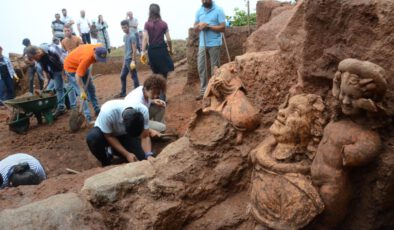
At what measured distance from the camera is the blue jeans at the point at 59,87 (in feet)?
27.3

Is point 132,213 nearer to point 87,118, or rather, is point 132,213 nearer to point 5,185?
point 5,185

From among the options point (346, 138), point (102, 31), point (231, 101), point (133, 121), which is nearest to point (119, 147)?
point (133, 121)

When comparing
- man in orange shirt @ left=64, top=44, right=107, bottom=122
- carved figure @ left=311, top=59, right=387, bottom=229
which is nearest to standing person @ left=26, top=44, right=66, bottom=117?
man in orange shirt @ left=64, top=44, right=107, bottom=122

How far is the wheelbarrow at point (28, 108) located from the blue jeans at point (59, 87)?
0.16 metres

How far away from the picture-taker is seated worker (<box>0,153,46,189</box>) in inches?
170

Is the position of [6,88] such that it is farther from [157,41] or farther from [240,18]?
[240,18]

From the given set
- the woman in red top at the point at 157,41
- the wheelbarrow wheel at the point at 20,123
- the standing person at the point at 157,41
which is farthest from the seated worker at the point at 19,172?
the wheelbarrow wheel at the point at 20,123

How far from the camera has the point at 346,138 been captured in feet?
7.82

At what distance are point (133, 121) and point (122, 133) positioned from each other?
521 mm

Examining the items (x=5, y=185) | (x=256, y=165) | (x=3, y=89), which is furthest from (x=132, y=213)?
(x=3, y=89)

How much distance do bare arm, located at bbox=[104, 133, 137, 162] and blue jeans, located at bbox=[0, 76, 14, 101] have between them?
6645 mm

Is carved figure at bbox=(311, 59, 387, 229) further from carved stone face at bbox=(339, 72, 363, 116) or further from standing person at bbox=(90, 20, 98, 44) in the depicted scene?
standing person at bbox=(90, 20, 98, 44)

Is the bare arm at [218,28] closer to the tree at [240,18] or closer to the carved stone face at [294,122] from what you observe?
the tree at [240,18]

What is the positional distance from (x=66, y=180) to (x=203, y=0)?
13.2ft
